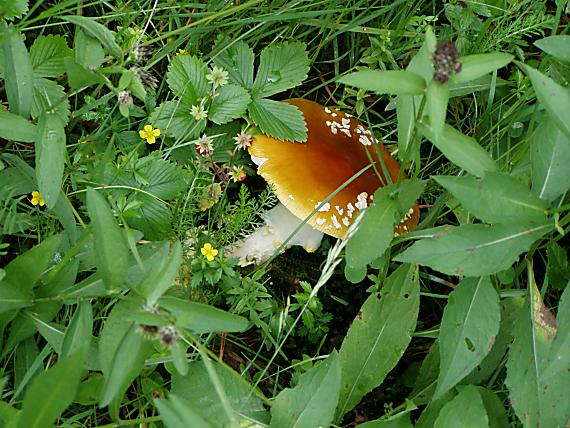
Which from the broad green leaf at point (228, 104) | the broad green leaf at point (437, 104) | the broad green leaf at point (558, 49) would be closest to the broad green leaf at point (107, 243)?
the broad green leaf at point (437, 104)

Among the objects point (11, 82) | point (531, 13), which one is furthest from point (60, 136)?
point (531, 13)

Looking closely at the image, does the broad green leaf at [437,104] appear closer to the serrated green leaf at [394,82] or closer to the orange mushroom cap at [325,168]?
the serrated green leaf at [394,82]

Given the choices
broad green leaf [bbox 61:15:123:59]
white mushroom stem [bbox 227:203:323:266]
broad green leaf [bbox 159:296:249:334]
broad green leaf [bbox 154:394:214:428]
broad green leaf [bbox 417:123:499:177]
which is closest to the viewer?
broad green leaf [bbox 154:394:214:428]

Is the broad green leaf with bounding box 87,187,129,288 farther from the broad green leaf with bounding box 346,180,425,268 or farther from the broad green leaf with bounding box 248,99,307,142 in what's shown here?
the broad green leaf with bounding box 248,99,307,142

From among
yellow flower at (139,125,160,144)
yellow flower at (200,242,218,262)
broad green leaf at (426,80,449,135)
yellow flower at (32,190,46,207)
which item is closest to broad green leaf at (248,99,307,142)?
yellow flower at (139,125,160,144)

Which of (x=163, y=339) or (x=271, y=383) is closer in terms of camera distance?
(x=163, y=339)

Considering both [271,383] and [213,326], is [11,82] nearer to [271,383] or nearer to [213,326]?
[213,326]
